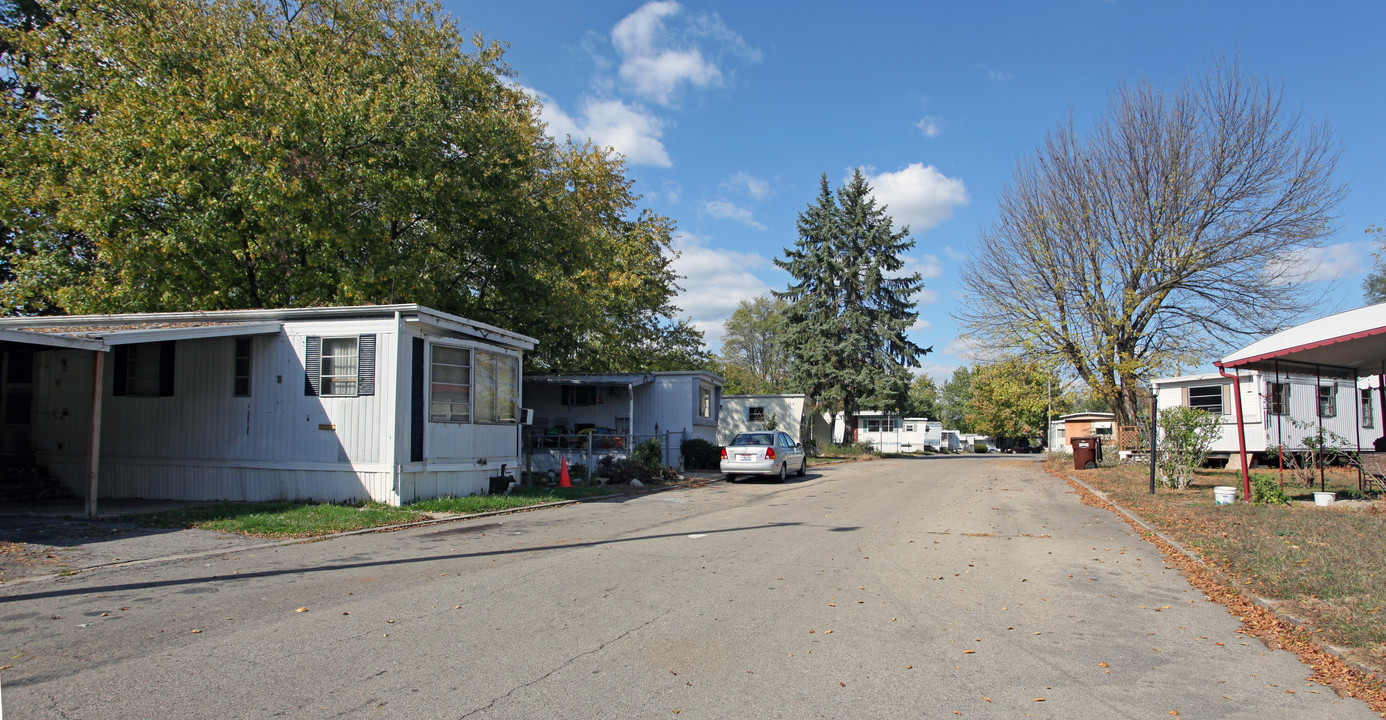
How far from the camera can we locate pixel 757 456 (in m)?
21.6

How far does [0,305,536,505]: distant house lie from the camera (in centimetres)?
1294

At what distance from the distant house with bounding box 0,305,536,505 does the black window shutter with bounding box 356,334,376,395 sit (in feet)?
0.08

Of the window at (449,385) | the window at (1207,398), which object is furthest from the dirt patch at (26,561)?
the window at (1207,398)

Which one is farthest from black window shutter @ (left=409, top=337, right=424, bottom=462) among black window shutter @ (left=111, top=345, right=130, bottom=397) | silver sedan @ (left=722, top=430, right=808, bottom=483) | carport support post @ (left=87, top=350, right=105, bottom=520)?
silver sedan @ (left=722, top=430, right=808, bottom=483)

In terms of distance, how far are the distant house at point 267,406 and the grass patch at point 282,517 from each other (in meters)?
0.73

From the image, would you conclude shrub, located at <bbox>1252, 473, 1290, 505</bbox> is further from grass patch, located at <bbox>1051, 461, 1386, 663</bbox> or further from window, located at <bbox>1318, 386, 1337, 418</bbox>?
window, located at <bbox>1318, 386, 1337, 418</bbox>

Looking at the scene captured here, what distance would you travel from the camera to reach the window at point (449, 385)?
1369 centimetres

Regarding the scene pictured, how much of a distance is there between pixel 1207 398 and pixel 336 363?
27870mm

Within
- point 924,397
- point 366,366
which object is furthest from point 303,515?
point 924,397

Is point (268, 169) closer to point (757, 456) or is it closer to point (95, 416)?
point (95, 416)

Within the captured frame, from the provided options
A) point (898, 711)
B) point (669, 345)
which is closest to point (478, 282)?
point (669, 345)

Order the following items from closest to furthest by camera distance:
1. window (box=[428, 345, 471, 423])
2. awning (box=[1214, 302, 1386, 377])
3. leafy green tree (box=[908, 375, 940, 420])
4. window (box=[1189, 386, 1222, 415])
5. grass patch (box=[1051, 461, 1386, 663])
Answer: grass patch (box=[1051, 461, 1386, 663])
awning (box=[1214, 302, 1386, 377])
window (box=[428, 345, 471, 423])
window (box=[1189, 386, 1222, 415])
leafy green tree (box=[908, 375, 940, 420])

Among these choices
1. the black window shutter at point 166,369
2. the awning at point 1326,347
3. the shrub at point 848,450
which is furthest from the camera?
the shrub at point 848,450

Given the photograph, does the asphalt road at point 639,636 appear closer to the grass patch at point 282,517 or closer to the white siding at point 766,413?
the grass patch at point 282,517
